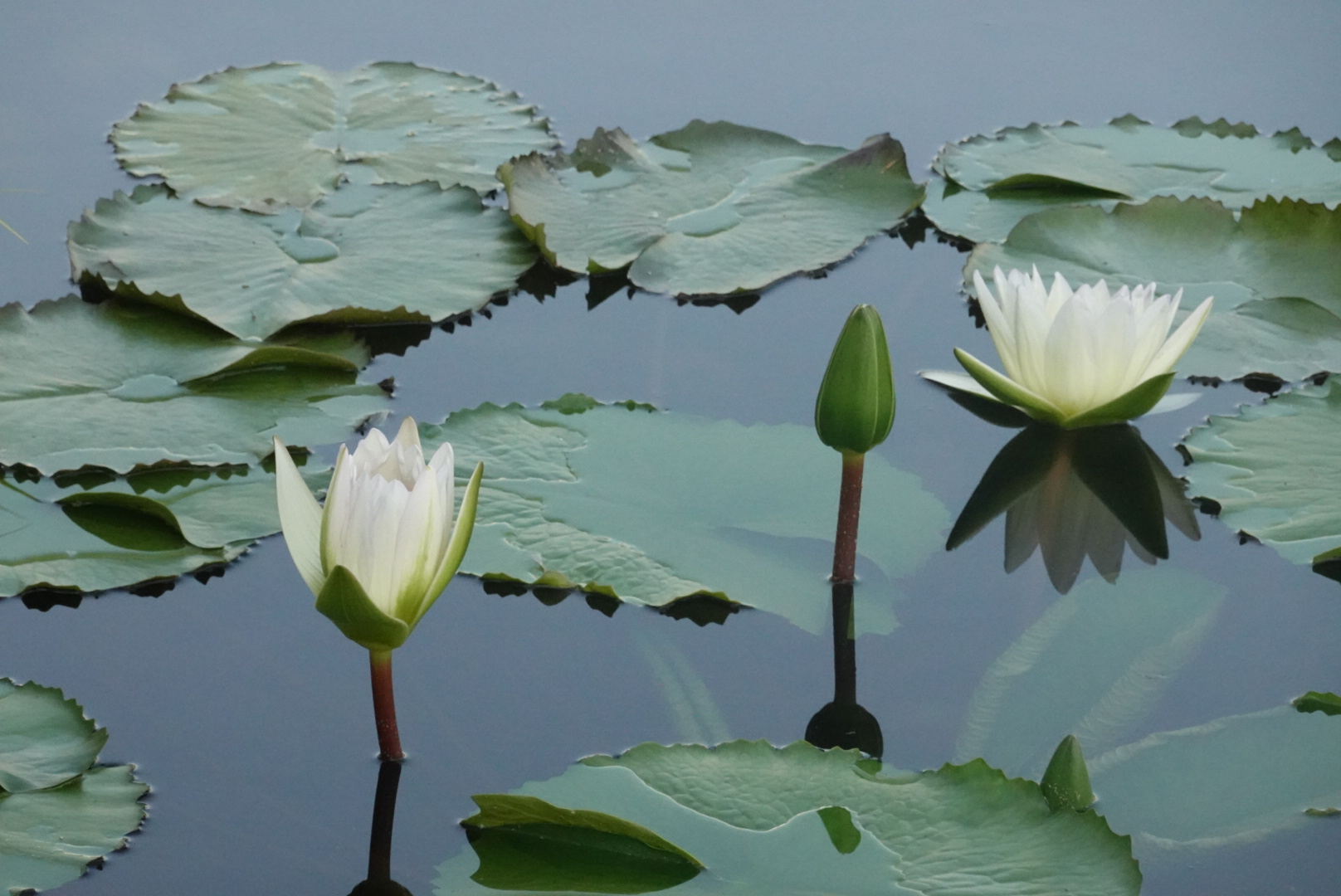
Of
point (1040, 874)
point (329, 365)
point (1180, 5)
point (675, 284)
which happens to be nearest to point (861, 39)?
point (1180, 5)

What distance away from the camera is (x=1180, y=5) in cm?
371

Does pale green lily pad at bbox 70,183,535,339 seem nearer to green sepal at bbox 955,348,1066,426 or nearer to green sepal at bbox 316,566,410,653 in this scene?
green sepal at bbox 955,348,1066,426

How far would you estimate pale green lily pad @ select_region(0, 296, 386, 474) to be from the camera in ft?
6.50

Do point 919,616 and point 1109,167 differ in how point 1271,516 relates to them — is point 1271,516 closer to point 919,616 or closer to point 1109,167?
point 919,616

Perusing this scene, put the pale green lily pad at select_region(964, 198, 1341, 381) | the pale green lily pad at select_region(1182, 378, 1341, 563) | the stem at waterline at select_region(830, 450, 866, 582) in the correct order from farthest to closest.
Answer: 1. the pale green lily pad at select_region(964, 198, 1341, 381)
2. the pale green lily pad at select_region(1182, 378, 1341, 563)
3. the stem at waterline at select_region(830, 450, 866, 582)

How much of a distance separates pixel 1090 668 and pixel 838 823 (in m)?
0.48

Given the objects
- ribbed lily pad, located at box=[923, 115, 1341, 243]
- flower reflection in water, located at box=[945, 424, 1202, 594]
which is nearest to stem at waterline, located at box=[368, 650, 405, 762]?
flower reflection in water, located at box=[945, 424, 1202, 594]

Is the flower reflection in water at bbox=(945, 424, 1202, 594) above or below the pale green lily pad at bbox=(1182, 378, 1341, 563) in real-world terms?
below

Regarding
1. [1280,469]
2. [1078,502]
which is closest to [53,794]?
[1078,502]

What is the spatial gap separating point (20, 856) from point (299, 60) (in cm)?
256

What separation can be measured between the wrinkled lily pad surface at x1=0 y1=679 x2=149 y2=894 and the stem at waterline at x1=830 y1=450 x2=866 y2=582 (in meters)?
0.89

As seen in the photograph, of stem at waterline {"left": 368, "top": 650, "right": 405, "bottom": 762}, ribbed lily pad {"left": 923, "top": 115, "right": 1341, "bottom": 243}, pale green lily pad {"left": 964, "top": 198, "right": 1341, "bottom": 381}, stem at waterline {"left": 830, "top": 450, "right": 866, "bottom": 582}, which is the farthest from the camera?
ribbed lily pad {"left": 923, "top": 115, "right": 1341, "bottom": 243}

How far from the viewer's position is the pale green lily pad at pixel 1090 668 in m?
1.52

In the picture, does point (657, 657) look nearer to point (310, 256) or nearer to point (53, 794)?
point (53, 794)
